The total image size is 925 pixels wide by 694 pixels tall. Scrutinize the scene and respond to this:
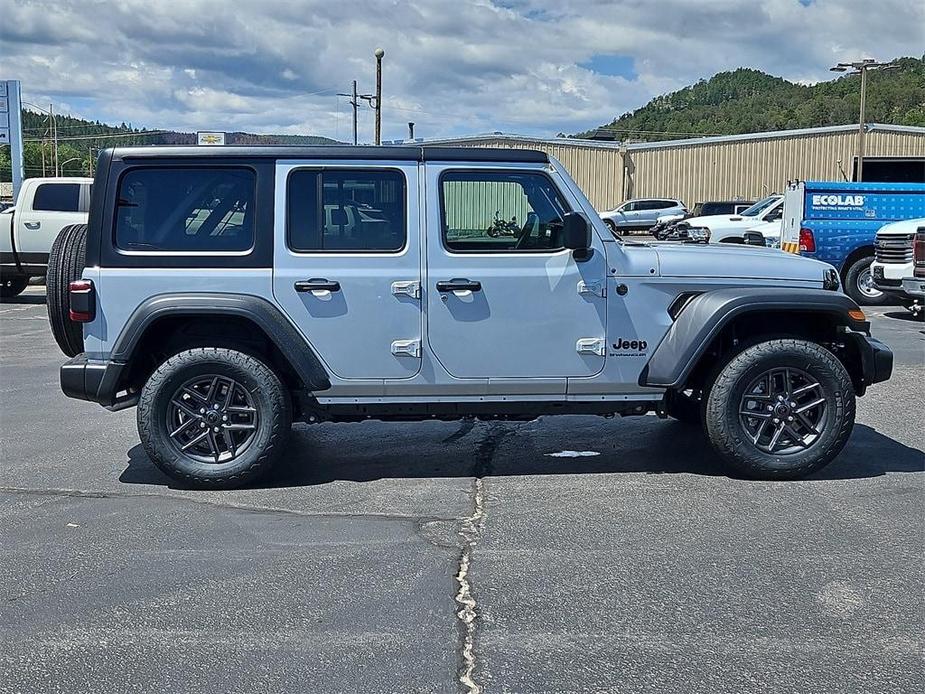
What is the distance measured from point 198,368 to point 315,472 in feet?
3.46

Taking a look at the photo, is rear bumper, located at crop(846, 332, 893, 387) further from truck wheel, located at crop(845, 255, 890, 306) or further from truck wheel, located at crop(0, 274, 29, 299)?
truck wheel, located at crop(0, 274, 29, 299)

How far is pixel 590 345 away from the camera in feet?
19.5

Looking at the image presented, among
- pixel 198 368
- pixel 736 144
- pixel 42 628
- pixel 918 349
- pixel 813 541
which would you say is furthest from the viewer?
pixel 736 144

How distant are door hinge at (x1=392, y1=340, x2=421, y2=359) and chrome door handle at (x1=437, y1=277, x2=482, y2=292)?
13.5 inches

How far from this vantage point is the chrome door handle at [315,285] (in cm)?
577

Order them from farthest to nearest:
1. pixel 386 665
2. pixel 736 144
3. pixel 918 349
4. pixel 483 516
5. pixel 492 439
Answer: pixel 736 144 → pixel 918 349 → pixel 492 439 → pixel 483 516 → pixel 386 665

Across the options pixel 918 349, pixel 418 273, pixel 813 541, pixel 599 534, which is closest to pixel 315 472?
pixel 418 273

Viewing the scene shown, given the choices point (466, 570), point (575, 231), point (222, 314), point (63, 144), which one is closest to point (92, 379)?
point (222, 314)

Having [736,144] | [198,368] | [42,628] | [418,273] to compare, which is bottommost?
[42,628]

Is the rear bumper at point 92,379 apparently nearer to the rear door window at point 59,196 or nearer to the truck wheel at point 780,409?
the truck wheel at point 780,409

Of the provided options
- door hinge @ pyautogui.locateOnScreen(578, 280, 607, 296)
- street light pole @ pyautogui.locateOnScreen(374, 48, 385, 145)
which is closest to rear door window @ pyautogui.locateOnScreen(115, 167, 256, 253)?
door hinge @ pyautogui.locateOnScreen(578, 280, 607, 296)

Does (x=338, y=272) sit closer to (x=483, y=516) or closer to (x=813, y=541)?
(x=483, y=516)

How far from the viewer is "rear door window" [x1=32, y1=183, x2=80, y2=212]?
1678 cm

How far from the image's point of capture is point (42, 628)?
4.01 metres
